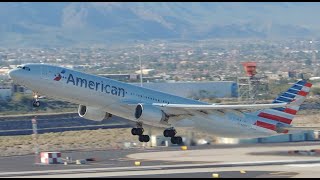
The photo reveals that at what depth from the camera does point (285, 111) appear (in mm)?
74750

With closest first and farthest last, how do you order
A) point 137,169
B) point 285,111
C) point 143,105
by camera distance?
1. point 143,105
2. point 137,169
3. point 285,111

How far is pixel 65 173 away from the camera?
227 ft

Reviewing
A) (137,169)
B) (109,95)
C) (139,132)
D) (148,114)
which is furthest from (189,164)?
(109,95)

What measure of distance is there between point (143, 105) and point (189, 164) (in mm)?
9264

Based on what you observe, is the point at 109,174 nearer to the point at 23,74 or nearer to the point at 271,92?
the point at 23,74

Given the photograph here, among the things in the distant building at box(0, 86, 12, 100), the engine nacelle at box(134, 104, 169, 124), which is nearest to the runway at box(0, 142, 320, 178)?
the engine nacelle at box(134, 104, 169, 124)

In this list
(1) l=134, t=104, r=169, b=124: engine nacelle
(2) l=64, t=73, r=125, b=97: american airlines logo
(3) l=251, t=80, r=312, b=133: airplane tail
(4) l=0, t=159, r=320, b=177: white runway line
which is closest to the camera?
(2) l=64, t=73, r=125, b=97: american airlines logo

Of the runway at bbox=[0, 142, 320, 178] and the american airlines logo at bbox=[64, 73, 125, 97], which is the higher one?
the american airlines logo at bbox=[64, 73, 125, 97]

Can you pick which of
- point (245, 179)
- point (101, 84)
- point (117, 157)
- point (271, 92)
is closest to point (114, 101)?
point (101, 84)

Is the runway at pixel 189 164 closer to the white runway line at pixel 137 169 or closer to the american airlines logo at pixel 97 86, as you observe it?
the white runway line at pixel 137 169

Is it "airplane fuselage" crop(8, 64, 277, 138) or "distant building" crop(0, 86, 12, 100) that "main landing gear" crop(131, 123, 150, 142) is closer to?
"airplane fuselage" crop(8, 64, 277, 138)

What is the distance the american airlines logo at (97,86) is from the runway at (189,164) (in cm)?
595

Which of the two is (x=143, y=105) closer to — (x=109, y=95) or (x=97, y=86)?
(x=109, y=95)

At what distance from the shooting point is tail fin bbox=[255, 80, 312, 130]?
73.5 meters
